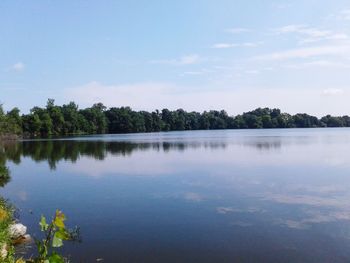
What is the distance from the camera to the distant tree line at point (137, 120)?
11862 centimetres

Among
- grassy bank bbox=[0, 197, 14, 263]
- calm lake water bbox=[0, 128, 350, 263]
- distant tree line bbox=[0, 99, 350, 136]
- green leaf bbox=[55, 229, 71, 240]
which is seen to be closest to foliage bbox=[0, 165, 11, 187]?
calm lake water bbox=[0, 128, 350, 263]

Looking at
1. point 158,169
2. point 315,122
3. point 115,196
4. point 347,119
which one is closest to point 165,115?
point 315,122

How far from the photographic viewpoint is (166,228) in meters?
13.6

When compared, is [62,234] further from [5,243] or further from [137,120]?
[137,120]

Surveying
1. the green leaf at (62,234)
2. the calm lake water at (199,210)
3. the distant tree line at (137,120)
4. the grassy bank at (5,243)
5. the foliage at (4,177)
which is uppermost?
the distant tree line at (137,120)

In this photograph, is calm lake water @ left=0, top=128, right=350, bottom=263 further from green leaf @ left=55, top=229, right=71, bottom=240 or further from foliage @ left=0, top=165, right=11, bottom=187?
green leaf @ left=55, top=229, right=71, bottom=240

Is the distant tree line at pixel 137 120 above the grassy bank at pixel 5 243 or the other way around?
above

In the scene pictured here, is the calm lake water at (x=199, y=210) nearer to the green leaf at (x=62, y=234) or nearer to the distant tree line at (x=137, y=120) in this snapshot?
the green leaf at (x=62, y=234)

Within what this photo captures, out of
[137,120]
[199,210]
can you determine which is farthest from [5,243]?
[137,120]

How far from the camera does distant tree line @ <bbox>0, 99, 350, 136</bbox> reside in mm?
118625

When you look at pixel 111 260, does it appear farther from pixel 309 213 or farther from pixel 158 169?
pixel 158 169

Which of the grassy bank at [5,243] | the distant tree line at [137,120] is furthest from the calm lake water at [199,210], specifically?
the distant tree line at [137,120]

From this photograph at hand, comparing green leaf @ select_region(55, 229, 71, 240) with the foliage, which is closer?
green leaf @ select_region(55, 229, 71, 240)

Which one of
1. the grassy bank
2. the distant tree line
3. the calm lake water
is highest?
the distant tree line
